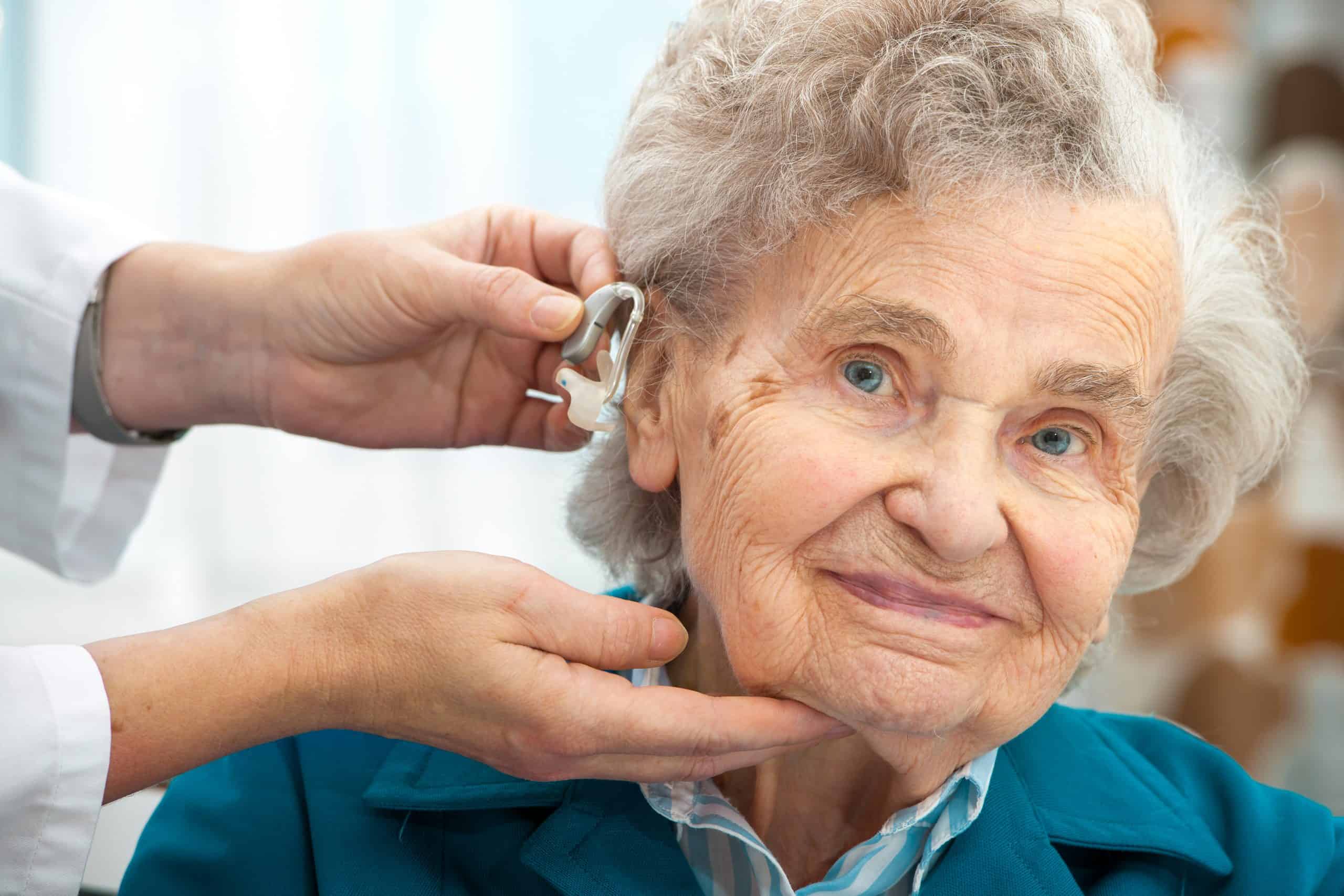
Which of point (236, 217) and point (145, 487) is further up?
point (236, 217)

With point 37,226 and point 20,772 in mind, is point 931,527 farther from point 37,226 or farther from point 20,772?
point 37,226

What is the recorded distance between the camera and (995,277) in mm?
1227

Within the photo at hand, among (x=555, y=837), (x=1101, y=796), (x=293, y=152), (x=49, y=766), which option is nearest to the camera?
(x=49, y=766)

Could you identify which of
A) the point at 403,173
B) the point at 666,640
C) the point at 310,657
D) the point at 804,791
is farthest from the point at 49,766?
the point at 403,173

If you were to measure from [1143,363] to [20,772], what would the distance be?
4.27 ft

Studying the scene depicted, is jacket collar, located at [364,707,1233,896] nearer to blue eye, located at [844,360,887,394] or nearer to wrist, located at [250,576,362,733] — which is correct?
wrist, located at [250,576,362,733]

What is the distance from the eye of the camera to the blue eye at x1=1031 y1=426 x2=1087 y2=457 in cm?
133

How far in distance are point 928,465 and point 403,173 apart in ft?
6.58

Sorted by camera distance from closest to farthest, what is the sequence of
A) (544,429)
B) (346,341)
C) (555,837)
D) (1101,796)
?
1. (555,837)
2. (1101,796)
3. (346,341)
4. (544,429)

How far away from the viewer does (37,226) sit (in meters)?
1.77

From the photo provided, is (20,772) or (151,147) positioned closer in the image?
(20,772)

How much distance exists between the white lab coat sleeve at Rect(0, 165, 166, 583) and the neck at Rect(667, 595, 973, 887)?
43.0 inches

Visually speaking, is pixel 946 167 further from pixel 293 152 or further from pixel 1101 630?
pixel 293 152

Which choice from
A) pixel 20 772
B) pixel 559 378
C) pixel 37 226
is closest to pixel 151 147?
pixel 37 226
